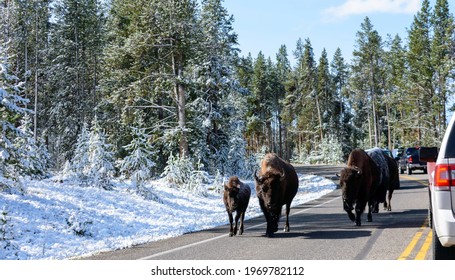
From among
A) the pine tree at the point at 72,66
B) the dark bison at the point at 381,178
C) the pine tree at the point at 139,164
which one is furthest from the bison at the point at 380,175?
the pine tree at the point at 72,66

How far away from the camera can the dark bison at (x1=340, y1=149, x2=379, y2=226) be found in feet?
33.7

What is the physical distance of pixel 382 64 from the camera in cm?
6531

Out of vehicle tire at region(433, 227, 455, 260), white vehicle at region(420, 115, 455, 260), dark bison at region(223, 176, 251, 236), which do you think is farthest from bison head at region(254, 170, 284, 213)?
white vehicle at region(420, 115, 455, 260)

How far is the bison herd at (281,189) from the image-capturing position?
930 cm

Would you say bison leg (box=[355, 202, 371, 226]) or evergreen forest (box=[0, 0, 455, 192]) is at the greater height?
evergreen forest (box=[0, 0, 455, 192])

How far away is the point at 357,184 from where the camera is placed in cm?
1041

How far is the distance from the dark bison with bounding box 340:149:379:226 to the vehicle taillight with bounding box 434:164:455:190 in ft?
16.9

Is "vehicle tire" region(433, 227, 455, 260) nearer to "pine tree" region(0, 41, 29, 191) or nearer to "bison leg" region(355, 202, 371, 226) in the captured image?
"bison leg" region(355, 202, 371, 226)

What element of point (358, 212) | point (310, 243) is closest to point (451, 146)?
point (310, 243)

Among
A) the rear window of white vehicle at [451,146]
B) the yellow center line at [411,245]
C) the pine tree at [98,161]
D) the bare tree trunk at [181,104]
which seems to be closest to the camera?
the rear window of white vehicle at [451,146]

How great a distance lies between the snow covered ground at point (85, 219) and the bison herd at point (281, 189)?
1.86 m

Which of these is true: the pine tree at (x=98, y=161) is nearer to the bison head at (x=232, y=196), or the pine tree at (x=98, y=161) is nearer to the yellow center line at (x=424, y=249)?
the bison head at (x=232, y=196)

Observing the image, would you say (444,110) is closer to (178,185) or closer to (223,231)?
(178,185)

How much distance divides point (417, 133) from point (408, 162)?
1068 inches
